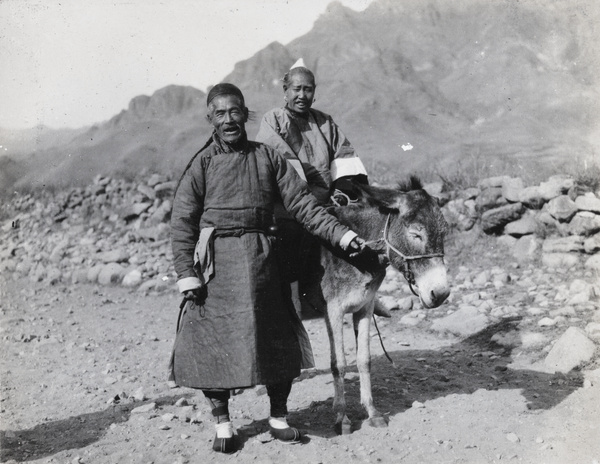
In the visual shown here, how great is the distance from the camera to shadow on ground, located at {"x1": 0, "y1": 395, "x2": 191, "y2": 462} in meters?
3.90

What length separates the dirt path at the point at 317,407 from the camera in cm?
368

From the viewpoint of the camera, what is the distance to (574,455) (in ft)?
11.6

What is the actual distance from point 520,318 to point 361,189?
311cm

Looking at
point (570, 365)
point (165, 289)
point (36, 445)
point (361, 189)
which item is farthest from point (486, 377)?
point (165, 289)

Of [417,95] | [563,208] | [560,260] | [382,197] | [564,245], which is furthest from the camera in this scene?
[417,95]

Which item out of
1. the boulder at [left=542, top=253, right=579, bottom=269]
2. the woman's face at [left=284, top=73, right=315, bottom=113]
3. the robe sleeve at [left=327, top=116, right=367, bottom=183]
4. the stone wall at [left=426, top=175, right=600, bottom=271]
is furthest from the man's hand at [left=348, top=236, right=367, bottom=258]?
the boulder at [left=542, top=253, right=579, bottom=269]

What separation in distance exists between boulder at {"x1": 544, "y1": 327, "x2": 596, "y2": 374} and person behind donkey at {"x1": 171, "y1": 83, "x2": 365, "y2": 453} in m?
2.43

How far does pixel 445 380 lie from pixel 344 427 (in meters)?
1.46

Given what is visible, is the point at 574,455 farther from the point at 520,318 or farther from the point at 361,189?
the point at 520,318

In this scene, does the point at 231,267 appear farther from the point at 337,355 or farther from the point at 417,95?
the point at 417,95

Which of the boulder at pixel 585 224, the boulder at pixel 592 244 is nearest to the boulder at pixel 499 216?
the boulder at pixel 585 224

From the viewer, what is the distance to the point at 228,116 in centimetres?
367

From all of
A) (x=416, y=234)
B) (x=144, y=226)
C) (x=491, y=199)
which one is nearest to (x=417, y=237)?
(x=416, y=234)

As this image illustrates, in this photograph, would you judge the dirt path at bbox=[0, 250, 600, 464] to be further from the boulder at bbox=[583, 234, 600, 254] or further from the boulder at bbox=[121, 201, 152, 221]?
the boulder at bbox=[121, 201, 152, 221]
